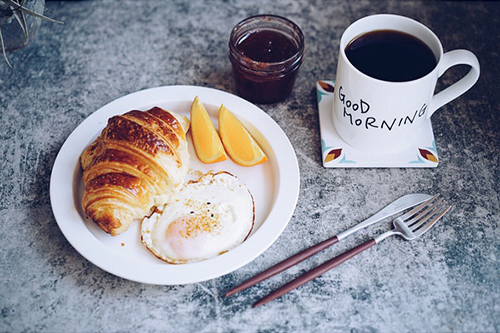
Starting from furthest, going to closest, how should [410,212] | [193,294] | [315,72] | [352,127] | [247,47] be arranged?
[315,72] → [247,47] → [352,127] → [410,212] → [193,294]

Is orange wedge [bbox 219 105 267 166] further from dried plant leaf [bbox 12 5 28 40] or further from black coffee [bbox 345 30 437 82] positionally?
dried plant leaf [bbox 12 5 28 40]

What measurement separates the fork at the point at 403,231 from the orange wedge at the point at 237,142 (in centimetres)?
38

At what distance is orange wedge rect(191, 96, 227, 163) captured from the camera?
148 cm

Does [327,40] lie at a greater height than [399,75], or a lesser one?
lesser

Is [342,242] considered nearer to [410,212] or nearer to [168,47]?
[410,212]

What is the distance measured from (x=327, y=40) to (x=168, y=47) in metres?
0.62

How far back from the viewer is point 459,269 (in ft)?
4.24

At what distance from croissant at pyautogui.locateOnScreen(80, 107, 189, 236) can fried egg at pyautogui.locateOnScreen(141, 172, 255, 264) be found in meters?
0.04

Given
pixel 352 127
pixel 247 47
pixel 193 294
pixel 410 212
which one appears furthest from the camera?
pixel 247 47

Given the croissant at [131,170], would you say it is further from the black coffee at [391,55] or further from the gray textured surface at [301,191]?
the black coffee at [391,55]

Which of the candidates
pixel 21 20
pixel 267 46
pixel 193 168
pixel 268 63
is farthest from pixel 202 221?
pixel 21 20

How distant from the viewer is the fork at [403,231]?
124 cm

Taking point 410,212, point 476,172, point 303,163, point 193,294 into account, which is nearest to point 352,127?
point 303,163

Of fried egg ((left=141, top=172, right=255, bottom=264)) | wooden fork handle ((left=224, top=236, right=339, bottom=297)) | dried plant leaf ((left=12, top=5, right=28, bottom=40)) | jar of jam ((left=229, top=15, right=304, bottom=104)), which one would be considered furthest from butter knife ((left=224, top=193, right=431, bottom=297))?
dried plant leaf ((left=12, top=5, right=28, bottom=40))
